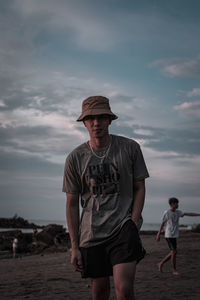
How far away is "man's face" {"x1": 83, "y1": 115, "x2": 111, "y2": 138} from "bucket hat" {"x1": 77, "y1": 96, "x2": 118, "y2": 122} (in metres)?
0.07

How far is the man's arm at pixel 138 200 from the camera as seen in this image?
12.1 feet

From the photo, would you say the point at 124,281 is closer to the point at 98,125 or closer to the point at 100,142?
the point at 100,142

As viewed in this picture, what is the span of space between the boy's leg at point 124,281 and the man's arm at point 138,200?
47 centimetres

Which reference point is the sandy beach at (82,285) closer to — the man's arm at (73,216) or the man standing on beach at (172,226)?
the man standing on beach at (172,226)

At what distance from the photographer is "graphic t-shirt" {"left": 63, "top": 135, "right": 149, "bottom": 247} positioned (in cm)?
365

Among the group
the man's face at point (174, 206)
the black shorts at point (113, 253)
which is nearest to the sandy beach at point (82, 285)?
the man's face at point (174, 206)

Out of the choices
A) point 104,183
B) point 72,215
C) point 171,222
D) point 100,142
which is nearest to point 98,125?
point 100,142

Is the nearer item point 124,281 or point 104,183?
point 124,281

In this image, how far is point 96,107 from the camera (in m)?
3.89

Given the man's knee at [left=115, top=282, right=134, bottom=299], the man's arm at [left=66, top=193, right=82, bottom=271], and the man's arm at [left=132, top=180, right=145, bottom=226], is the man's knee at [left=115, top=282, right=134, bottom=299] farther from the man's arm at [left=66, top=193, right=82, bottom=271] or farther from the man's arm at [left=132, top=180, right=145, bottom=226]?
the man's arm at [left=66, top=193, right=82, bottom=271]

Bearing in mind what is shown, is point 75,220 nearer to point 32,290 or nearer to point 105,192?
point 105,192

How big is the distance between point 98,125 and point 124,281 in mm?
1613


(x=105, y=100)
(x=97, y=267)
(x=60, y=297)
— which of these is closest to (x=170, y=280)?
(x=60, y=297)

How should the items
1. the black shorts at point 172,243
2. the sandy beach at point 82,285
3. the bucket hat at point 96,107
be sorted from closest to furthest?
1. the bucket hat at point 96,107
2. the sandy beach at point 82,285
3. the black shorts at point 172,243
